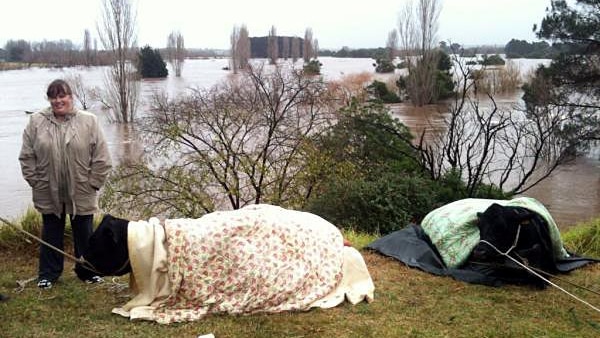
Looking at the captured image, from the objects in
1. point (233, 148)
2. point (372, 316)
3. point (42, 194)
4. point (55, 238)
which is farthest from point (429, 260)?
point (233, 148)

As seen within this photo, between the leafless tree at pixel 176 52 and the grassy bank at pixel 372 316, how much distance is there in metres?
68.0

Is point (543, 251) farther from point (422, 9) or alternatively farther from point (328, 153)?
point (422, 9)

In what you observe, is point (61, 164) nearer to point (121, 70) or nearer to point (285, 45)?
point (121, 70)

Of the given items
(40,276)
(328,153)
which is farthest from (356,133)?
(40,276)

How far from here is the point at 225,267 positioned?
3818 mm

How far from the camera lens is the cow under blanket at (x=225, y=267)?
3.74m

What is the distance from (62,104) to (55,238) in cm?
104

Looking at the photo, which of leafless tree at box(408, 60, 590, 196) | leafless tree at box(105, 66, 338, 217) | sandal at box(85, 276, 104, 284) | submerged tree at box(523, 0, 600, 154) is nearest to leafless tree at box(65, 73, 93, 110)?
leafless tree at box(408, 60, 590, 196)

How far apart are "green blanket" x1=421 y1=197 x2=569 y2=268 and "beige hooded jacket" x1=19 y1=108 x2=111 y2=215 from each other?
2940mm

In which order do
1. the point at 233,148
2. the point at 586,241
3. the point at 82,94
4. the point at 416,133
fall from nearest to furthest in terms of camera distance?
the point at 586,241 < the point at 233,148 < the point at 416,133 < the point at 82,94

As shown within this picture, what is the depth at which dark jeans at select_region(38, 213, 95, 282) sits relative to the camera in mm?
4387

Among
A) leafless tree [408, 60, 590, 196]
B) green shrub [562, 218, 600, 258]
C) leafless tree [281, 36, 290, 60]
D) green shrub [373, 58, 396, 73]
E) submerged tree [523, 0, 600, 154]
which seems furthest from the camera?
leafless tree [281, 36, 290, 60]

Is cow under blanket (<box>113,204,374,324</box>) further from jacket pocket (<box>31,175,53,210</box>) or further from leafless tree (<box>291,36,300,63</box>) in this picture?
leafless tree (<box>291,36,300,63</box>)

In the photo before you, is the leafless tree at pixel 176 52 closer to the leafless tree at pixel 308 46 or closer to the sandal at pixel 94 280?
the leafless tree at pixel 308 46
